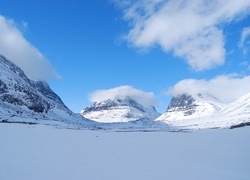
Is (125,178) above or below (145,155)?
below

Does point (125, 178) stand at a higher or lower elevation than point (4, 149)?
lower

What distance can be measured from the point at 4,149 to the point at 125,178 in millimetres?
8578

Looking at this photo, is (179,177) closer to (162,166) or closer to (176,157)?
(162,166)

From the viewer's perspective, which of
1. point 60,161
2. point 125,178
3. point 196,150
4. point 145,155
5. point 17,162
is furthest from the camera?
point 196,150

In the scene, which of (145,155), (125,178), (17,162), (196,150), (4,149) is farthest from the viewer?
(196,150)

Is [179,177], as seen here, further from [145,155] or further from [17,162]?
[17,162]

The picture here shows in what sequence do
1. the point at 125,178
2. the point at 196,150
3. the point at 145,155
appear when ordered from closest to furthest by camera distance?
the point at 125,178 → the point at 145,155 → the point at 196,150

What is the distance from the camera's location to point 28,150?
16359 mm

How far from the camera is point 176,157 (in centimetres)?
1655

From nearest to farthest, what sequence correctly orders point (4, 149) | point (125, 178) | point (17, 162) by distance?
point (125, 178) < point (17, 162) < point (4, 149)

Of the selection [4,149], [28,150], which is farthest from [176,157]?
[4,149]

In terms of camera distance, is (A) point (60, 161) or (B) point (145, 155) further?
(B) point (145, 155)

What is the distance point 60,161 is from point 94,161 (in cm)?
184

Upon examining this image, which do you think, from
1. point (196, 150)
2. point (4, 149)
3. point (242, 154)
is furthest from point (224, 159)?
point (4, 149)
